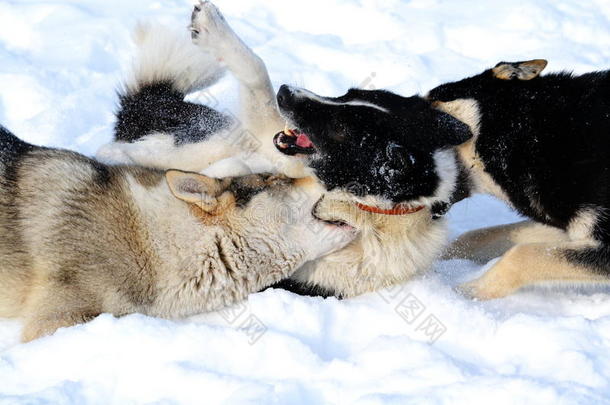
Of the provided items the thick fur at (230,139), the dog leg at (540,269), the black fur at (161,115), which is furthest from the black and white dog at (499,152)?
the black fur at (161,115)

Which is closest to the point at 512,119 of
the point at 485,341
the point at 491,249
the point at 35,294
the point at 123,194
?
the point at 491,249

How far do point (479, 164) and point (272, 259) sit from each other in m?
1.17

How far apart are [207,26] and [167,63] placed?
0.37 meters

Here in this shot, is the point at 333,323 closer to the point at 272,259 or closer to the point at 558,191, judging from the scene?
the point at 272,259

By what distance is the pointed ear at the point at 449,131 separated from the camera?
3359 millimetres

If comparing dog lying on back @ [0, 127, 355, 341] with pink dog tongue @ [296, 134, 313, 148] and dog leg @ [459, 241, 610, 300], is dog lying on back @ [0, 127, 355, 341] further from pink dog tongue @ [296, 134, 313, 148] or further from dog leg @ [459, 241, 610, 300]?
dog leg @ [459, 241, 610, 300]

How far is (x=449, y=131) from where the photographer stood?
11.0 feet

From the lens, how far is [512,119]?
3449 millimetres

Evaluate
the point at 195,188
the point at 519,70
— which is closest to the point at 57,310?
the point at 195,188

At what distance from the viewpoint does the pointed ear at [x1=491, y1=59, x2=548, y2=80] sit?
3.53 meters

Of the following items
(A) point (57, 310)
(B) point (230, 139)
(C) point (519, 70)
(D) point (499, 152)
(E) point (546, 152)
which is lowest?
(A) point (57, 310)

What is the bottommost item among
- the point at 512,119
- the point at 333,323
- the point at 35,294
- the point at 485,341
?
the point at 35,294

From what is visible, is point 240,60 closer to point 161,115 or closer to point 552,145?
point 161,115

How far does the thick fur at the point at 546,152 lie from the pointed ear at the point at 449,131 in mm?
120
